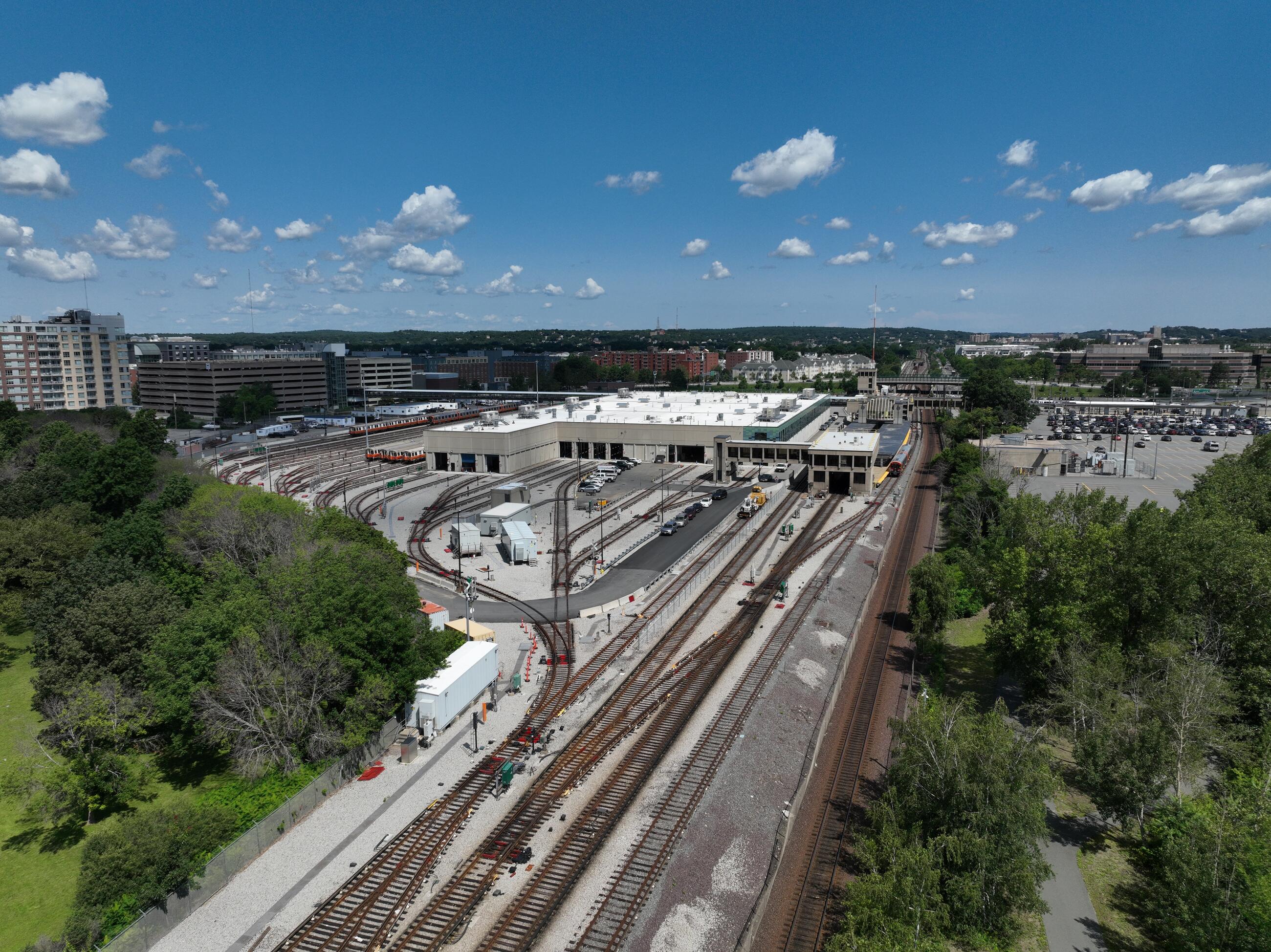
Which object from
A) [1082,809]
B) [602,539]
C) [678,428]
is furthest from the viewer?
[678,428]

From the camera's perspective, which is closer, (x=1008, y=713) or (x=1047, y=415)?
(x=1008, y=713)

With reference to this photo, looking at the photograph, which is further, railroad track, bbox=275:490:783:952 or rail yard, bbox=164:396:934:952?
rail yard, bbox=164:396:934:952

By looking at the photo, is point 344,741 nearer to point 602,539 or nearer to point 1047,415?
point 602,539

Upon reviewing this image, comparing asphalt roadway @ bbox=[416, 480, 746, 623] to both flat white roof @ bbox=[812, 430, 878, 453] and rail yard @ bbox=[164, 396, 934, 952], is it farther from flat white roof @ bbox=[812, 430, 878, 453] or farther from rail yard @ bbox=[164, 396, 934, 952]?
flat white roof @ bbox=[812, 430, 878, 453]

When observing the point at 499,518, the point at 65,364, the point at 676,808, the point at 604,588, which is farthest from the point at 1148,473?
the point at 65,364

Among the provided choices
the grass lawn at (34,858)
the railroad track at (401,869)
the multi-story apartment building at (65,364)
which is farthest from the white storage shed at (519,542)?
the multi-story apartment building at (65,364)

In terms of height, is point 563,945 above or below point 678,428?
below

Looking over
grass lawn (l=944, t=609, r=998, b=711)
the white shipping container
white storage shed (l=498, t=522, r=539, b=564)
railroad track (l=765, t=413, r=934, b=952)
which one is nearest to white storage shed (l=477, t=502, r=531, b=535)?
white storage shed (l=498, t=522, r=539, b=564)

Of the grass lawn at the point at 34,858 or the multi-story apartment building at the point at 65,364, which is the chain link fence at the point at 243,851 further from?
the multi-story apartment building at the point at 65,364

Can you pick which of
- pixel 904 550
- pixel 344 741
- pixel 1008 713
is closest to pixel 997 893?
pixel 1008 713
